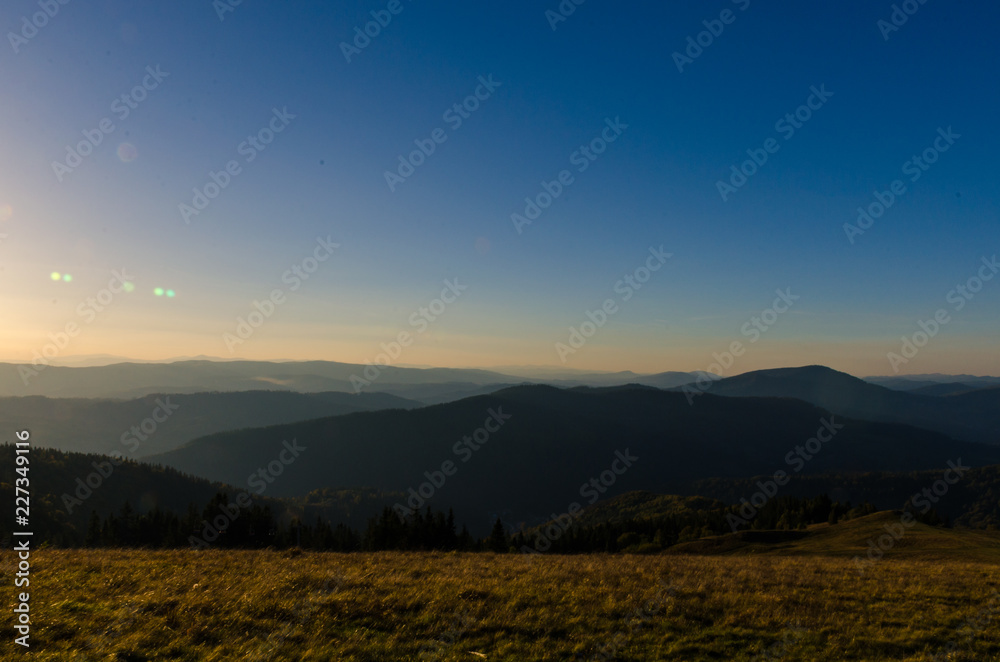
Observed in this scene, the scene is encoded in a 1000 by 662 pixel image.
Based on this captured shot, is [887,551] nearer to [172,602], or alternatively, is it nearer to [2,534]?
[172,602]

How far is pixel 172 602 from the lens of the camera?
10867 millimetres

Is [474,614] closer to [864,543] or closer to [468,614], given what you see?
[468,614]

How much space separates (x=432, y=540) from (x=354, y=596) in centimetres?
4636

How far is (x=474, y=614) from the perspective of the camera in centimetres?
1113

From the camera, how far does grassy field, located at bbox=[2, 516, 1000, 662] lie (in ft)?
30.2

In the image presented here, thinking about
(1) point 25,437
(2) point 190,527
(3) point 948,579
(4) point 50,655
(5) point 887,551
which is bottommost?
(2) point 190,527

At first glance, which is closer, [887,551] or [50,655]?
[50,655]

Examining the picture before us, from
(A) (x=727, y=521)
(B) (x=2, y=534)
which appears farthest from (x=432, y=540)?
(B) (x=2, y=534)

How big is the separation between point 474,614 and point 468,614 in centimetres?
14

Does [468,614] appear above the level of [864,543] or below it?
above

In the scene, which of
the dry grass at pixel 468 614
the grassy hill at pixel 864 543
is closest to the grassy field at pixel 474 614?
the dry grass at pixel 468 614

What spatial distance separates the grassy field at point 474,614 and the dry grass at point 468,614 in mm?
48

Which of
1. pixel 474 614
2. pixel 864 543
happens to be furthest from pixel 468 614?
pixel 864 543


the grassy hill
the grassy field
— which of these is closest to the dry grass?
the grassy field
